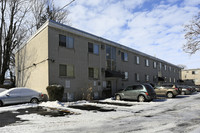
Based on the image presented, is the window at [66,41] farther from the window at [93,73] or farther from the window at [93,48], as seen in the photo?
the window at [93,73]

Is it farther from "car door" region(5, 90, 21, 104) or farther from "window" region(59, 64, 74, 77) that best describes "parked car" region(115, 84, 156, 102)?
"car door" region(5, 90, 21, 104)

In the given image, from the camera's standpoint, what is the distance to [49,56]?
567 inches

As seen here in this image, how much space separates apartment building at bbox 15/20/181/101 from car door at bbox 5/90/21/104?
91.8 inches

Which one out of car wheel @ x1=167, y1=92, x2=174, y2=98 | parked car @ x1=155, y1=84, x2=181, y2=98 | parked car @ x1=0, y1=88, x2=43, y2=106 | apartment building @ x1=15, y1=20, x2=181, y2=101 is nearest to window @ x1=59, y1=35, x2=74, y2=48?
apartment building @ x1=15, y1=20, x2=181, y2=101

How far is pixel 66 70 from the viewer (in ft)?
51.5

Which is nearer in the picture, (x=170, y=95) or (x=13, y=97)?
(x=13, y=97)

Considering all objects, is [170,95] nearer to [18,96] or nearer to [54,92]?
[54,92]

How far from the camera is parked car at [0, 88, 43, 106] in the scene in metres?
12.5

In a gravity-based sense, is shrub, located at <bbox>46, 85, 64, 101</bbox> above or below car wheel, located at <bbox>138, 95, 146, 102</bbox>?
above

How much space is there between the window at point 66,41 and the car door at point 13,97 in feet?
18.9

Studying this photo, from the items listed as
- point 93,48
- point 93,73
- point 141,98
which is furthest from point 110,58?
point 141,98

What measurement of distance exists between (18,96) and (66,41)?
6564 mm

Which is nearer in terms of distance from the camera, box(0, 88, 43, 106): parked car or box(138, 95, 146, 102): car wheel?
box(0, 88, 43, 106): parked car

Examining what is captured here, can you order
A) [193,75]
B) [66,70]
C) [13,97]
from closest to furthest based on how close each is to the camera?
[13,97]
[66,70]
[193,75]
